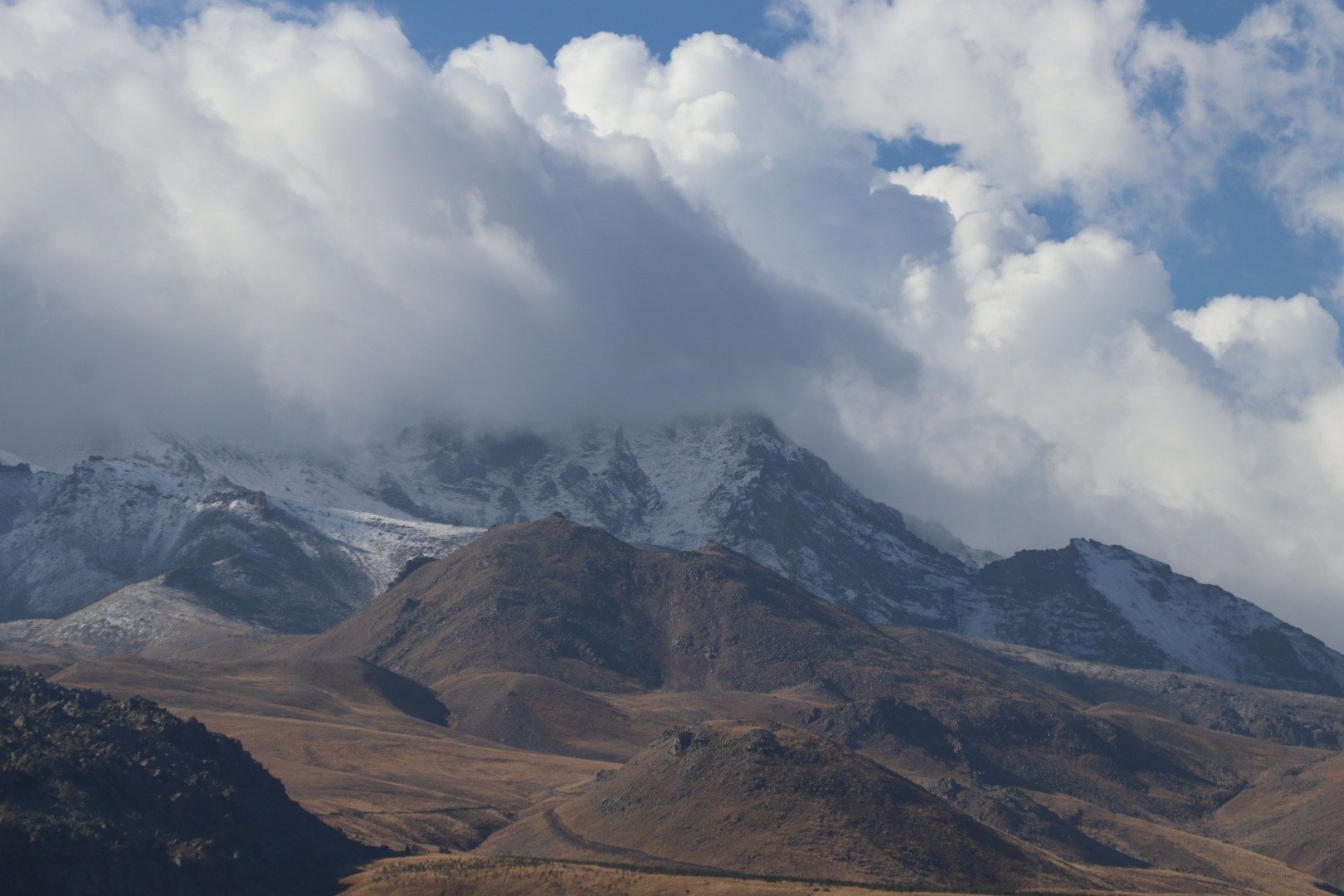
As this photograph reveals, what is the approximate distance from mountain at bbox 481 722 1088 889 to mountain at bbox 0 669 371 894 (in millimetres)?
36139

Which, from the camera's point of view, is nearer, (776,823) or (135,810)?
(135,810)

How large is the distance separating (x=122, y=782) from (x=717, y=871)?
47.1 meters

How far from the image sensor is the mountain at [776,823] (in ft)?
522

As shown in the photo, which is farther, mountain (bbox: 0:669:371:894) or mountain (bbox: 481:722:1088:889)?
mountain (bbox: 481:722:1088:889)

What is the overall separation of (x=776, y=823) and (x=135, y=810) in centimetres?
6936

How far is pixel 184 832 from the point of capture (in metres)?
A: 121

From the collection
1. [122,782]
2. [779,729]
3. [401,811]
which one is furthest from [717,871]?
[401,811]

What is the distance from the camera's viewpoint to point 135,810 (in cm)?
12000

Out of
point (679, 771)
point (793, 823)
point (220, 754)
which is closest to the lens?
point (220, 754)

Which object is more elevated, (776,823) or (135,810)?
(776,823)

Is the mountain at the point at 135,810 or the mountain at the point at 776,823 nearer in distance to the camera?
the mountain at the point at 135,810

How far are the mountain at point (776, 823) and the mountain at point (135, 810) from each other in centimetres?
3614

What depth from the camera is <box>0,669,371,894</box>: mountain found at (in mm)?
109500

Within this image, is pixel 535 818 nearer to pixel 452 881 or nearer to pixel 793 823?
pixel 793 823
